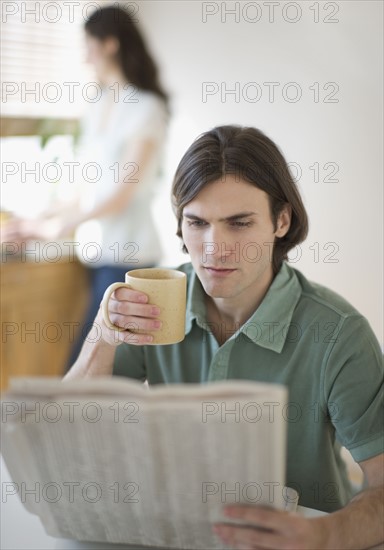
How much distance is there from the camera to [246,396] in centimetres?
73

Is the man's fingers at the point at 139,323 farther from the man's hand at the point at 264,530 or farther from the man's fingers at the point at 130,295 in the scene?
the man's hand at the point at 264,530

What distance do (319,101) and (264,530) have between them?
5.51 ft

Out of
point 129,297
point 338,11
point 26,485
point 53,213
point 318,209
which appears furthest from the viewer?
point 53,213

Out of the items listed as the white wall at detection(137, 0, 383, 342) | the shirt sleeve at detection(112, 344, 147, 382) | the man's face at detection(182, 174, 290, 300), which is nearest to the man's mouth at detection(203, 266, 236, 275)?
the man's face at detection(182, 174, 290, 300)

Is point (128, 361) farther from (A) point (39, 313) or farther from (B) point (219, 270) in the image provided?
(A) point (39, 313)

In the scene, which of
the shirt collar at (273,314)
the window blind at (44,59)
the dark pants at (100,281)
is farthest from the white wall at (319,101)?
the shirt collar at (273,314)

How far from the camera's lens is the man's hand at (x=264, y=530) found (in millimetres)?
838

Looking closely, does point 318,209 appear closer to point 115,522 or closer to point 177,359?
point 177,359

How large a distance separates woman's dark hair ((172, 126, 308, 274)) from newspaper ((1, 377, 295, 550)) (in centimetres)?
53

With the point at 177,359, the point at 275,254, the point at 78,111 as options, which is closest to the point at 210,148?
the point at 275,254

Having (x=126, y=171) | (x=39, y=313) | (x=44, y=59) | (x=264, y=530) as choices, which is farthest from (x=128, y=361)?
(x=44, y=59)

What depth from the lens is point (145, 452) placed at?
2.66 feet

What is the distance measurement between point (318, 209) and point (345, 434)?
1.27 metres

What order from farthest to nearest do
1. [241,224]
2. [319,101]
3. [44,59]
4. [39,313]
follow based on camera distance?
[44,59] < [39,313] < [319,101] < [241,224]
